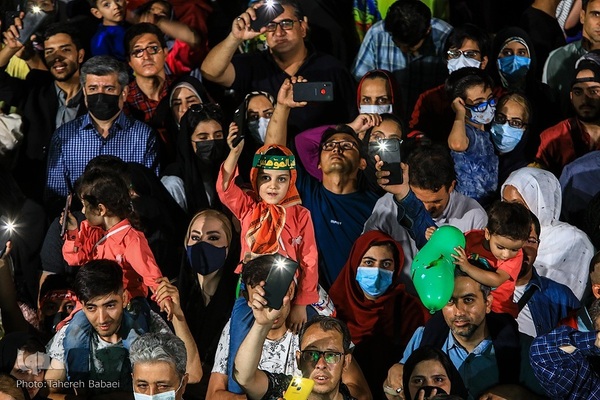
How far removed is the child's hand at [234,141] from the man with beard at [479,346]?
1.56m

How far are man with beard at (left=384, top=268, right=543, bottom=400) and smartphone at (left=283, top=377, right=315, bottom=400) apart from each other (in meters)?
0.96

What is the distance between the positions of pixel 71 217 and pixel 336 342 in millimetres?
2039

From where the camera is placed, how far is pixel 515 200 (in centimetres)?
924

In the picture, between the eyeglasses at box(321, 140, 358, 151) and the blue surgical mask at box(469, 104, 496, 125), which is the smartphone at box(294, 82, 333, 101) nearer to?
the eyeglasses at box(321, 140, 358, 151)

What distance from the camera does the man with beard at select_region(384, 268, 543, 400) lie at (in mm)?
8227

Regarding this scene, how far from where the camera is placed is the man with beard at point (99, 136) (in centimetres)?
990

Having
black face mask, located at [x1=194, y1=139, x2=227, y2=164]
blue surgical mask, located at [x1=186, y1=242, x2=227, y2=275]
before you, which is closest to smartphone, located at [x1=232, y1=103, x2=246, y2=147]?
black face mask, located at [x1=194, y1=139, x2=227, y2=164]

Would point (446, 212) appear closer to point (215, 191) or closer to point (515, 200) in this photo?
point (515, 200)

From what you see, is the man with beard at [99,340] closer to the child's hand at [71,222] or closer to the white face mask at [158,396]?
the white face mask at [158,396]

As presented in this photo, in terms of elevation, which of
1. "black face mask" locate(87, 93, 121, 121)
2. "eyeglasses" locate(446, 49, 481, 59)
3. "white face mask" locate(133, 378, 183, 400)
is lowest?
"white face mask" locate(133, 378, 183, 400)

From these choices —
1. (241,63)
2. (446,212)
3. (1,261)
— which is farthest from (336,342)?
(241,63)

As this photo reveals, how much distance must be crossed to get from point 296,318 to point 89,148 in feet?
6.87

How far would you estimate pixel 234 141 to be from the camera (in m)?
9.22

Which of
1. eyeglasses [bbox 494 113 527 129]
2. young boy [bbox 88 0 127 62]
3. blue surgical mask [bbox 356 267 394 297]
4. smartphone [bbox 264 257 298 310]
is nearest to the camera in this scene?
smartphone [bbox 264 257 298 310]
